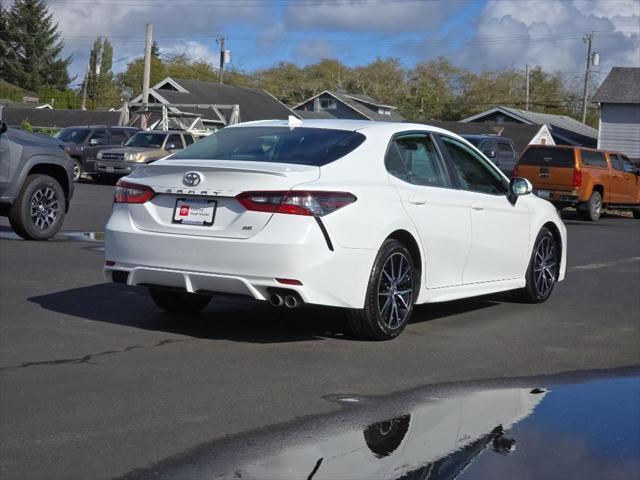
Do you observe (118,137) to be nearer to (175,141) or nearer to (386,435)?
(175,141)

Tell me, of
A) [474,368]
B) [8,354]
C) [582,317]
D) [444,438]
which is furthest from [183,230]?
[582,317]

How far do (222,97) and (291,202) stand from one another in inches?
2392

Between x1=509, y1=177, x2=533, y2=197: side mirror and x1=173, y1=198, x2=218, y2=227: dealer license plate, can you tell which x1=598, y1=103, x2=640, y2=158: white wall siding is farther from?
x1=173, y1=198, x2=218, y2=227: dealer license plate

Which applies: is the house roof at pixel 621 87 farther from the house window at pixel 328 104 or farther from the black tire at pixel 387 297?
the black tire at pixel 387 297

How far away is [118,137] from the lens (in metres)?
34.9

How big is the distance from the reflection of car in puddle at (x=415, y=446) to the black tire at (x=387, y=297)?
4.70 feet

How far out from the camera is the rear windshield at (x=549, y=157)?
83.9ft

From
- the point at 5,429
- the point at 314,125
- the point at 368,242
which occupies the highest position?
the point at 314,125

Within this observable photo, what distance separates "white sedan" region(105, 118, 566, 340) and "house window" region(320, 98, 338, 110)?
70.7 m

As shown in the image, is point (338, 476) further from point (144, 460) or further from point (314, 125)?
point (314, 125)

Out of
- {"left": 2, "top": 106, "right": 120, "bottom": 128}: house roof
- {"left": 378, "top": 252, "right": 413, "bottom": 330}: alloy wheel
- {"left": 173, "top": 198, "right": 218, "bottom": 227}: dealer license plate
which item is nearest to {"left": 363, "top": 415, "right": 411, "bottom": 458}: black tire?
{"left": 378, "top": 252, "right": 413, "bottom": 330}: alloy wheel

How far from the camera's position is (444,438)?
A: 5418 millimetres

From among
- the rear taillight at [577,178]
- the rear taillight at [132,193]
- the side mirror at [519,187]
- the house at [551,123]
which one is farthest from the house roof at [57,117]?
the rear taillight at [132,193]

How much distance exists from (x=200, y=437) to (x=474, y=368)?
2.52 metres
